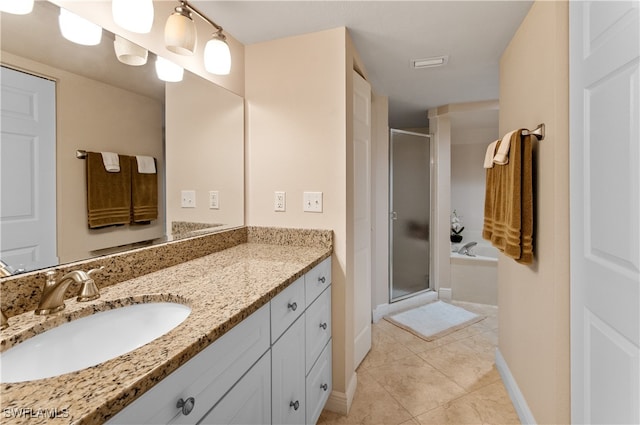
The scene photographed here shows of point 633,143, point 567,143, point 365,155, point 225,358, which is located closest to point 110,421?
point 225,358

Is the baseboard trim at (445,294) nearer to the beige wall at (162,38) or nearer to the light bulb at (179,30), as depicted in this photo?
the beige wall at (162,38)

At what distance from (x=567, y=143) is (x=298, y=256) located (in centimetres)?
129

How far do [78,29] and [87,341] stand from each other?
1.06 meters

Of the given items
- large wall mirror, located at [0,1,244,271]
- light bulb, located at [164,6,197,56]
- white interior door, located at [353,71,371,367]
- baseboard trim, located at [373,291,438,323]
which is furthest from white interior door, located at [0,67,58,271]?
baseboard trim, located at [373,291,438,323]

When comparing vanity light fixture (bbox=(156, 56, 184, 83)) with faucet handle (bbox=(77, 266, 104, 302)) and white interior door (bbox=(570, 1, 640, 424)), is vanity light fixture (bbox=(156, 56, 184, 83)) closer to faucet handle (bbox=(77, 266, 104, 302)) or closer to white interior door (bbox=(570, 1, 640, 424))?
faucet handle (bbox=(77, 266, 104, 302))

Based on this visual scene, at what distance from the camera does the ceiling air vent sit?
215 centimetres

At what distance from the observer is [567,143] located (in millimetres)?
1287

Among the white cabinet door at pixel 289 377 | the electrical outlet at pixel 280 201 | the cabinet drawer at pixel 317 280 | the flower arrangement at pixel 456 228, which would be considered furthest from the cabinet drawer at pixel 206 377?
the flower arrangement at pixel 456 228

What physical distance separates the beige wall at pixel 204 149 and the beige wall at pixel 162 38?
56mm

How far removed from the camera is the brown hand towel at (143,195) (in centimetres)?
133

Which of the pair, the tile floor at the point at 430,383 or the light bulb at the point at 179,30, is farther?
the tile floor at the point at 430,383

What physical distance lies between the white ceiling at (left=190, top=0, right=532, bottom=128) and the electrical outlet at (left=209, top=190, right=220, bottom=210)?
0.94 m

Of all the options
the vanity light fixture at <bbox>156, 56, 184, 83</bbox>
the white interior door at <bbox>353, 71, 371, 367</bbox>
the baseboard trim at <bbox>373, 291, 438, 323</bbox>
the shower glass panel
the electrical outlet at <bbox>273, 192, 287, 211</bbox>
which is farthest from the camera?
the shower glass panel

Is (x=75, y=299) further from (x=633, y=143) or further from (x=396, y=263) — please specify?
(x=396, y=263)
